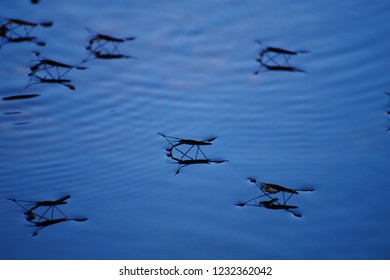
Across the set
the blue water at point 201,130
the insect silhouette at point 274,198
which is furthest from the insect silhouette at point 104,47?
the insect silhouette at point 274,198

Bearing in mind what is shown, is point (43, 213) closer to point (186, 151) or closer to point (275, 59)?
point (186, 151)

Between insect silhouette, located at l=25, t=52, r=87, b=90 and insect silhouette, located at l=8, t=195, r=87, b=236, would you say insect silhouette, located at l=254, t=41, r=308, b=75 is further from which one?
insect silhouette, located at l=8, t=195, r=87, b=236

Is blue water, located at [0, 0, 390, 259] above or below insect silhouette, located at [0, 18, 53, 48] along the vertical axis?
below

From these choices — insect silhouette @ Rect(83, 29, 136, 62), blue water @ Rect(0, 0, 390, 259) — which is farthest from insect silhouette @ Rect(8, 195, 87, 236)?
insect silhouette @ Rect(83, 29, 136, 62)

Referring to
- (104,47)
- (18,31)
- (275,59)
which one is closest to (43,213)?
(104,47)

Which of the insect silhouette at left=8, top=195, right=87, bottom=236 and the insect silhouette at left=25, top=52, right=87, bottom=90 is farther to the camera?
the insect silhouette at left=25, top=52, right=87, bottom=90

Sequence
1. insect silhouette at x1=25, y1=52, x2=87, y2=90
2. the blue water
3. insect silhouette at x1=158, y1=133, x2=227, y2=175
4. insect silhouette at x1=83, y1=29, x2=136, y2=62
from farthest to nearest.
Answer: insect silhouette at x1=83, y1=29, x2=136, y2=62 < insect silhouette at x1=25, y1=52, x2=87, y2=90 < insect silhouette at x1=158, y1=133, x2=227, y2=175 < the blue water

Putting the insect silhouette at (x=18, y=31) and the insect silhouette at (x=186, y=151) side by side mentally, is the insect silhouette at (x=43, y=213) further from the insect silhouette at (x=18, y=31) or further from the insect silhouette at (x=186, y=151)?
the insect silhouette at (x=18, y=31)
